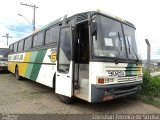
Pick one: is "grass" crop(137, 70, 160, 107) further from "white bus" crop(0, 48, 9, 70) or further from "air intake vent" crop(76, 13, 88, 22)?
"white bus" crop(0, 48, 9, 70)

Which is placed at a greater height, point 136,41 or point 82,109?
point 136,41

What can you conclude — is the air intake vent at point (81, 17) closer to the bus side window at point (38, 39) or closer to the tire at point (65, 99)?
the tire at point (65, 99)

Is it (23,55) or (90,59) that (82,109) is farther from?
(23,55)

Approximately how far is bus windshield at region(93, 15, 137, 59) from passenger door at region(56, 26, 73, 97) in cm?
116

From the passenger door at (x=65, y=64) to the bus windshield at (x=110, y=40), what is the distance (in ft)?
3.82

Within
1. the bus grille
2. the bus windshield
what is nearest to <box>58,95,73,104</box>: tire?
the bus grille

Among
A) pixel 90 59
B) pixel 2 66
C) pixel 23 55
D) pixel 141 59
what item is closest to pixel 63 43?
pixel 90 59

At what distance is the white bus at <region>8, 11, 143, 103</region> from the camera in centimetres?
647

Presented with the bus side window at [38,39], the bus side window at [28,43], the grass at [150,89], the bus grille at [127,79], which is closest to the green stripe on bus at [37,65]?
the bus side window at [38,39]

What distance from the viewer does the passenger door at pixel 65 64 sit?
737 cm

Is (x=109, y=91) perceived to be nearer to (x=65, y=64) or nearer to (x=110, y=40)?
(x=110, y=40)

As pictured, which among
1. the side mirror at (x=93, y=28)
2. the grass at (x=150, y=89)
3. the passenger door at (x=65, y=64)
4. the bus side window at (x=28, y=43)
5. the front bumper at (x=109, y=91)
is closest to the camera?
the front bumper at (x=109, y=91)

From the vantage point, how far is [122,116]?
6.55m

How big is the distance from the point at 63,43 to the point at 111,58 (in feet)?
6.55
